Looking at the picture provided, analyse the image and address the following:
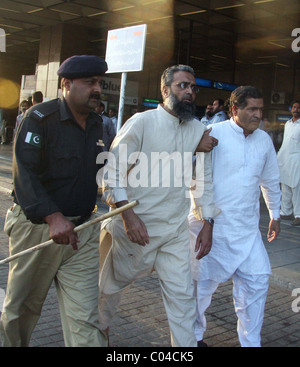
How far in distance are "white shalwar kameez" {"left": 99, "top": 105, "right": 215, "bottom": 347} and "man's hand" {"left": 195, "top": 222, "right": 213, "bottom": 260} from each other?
17cm

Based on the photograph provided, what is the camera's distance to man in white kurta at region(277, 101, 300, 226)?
28.7ft

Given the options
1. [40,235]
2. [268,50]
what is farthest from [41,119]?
[268,50]

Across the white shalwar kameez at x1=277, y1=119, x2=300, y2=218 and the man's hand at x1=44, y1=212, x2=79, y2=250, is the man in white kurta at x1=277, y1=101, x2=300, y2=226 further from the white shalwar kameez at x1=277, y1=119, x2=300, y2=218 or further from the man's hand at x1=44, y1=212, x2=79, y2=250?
the man's hand at x1=44, y1=212, x2=79, y2=250

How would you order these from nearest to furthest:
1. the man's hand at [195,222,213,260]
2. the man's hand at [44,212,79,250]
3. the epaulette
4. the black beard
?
the man's hand at [44,212,79,250] → the epaulette → the black beard → the man's hand at [195,222,213,260]

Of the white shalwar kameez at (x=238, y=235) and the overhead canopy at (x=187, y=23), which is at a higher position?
the overhead canopy at (x=187, y=23)

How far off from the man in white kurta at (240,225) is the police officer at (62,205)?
1.05 m

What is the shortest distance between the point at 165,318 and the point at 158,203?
1499 mm

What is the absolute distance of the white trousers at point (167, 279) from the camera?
294cm

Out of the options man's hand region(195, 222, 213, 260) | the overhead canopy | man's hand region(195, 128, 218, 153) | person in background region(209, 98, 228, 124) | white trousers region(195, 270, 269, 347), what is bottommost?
white trousers region(195, 270, 269, 347)

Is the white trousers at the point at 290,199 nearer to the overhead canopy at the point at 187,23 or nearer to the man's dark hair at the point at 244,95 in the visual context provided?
the overhead canopy at the point at 187,23

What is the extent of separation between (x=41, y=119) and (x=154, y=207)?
0.96 m

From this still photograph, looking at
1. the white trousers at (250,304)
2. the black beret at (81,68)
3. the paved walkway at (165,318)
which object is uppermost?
the black beret at (81,68)

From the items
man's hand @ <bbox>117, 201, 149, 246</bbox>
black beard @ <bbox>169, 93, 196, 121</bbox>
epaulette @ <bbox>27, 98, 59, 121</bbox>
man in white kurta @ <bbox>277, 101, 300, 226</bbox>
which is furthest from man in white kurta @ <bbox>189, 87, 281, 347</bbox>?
man in white kurta @ <bbox>277, 101, 300, 226</bbox>

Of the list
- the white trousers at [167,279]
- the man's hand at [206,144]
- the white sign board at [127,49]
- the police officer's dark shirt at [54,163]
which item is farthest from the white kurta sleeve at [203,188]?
the white sign board at [127,49]
